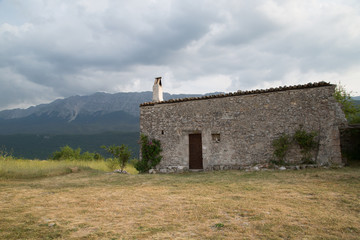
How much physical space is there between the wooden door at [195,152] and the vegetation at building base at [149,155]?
1.61 m

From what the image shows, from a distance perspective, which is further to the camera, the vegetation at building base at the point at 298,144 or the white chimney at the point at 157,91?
the white chimney at the point at 157,91

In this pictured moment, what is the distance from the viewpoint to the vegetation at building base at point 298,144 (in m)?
9.45

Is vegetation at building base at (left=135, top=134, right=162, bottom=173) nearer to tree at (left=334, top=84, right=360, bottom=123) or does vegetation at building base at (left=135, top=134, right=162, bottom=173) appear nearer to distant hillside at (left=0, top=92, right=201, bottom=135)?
tree at (left=334, top=84, right=360, bottom=123)

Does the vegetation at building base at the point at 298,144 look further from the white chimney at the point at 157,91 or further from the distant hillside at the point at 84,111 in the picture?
the distant hillside at the point at 84,111

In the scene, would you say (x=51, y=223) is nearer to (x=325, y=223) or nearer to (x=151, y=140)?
(x=325, y=223)

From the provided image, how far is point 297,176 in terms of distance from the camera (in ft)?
25.7

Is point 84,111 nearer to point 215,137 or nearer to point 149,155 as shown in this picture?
point 149,155

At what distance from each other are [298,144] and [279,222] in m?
6.96

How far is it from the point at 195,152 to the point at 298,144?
4714 millimetres

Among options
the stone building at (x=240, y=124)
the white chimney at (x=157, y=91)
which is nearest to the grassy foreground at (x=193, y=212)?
the stone building at (x=240, y=124)

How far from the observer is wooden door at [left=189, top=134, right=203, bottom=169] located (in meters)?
11.6

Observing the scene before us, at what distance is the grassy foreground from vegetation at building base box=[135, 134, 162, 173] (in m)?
5.13

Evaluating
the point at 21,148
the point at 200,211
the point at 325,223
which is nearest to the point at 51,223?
the point at 200,211

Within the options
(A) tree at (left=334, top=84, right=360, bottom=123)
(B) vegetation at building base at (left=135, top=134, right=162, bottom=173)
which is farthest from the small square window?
(A) tree at (left=334, top=84, right=360, bottom=123)
